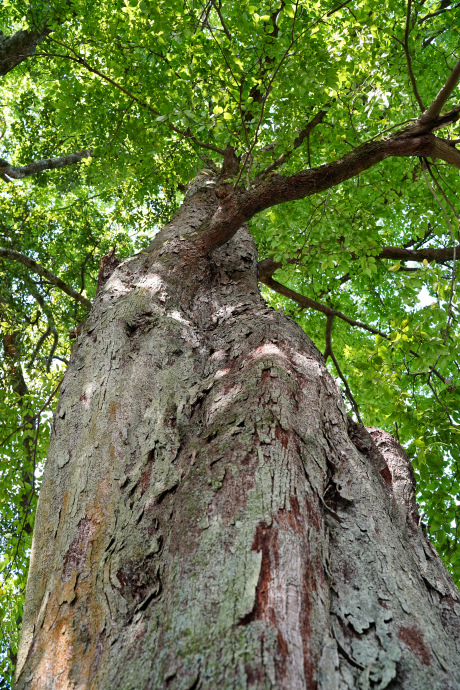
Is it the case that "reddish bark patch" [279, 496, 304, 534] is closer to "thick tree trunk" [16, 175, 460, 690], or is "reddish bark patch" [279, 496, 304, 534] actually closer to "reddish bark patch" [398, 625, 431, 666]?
"thick tree trunk" [16, 175, 460, 690]

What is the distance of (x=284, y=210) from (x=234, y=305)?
2644 mm

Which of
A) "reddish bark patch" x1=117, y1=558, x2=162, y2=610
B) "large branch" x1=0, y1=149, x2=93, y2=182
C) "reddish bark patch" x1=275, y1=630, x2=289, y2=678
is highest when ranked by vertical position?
"large branch" x1=0, y1=149, x2=93, y2=182

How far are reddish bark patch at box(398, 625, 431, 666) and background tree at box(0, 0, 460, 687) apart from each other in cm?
214

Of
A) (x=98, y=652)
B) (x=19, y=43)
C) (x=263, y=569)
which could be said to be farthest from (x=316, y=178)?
(x=19, y=43)

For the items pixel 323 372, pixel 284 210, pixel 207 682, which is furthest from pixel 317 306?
pixel 207 682

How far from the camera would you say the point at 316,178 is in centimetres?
328

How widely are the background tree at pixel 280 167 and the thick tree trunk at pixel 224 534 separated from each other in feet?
4.55

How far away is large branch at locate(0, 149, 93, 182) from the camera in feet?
26.0

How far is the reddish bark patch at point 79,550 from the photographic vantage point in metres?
1.63

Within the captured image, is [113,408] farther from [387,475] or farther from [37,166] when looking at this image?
[37,166]

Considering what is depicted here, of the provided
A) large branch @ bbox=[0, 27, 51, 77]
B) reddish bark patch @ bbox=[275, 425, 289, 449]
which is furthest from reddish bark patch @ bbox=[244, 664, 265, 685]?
large branch @ bbox=[0, 27, 51, 77]

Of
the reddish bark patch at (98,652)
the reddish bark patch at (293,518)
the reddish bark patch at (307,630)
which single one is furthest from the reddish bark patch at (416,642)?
the reddish bark patch at (98,652)

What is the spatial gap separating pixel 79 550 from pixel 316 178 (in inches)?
108

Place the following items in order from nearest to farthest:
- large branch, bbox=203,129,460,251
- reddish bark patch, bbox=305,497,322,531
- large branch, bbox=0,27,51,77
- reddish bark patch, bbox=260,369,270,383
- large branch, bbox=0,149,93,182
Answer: reddish bark patch, bbox=305,497,322,531, reddish bark patch, bbox=260,369,270,383, large branch, bbox=203,129,460,251, large branch, bbox=0,27,51,77, large branch, bbox=0,149,93,182
